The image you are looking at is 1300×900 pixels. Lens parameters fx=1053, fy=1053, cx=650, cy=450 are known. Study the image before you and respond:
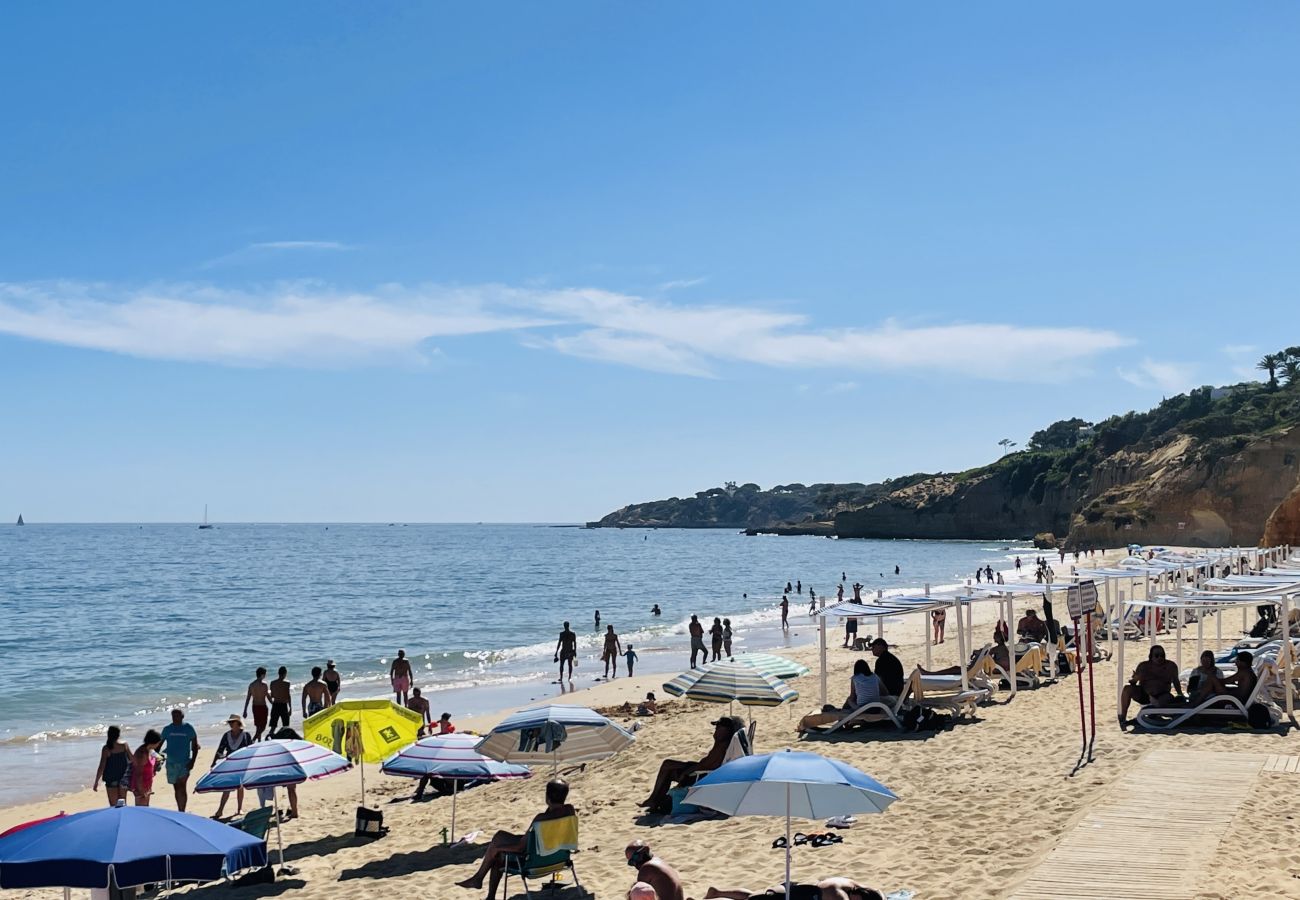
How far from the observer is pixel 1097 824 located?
831cm

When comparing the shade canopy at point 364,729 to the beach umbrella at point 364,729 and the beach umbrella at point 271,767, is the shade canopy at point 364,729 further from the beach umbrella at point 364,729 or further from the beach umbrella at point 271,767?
the beach umbrella at point 271,767

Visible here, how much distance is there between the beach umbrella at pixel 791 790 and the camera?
6320 mm

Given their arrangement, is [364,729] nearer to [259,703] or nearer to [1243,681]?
[259,703]

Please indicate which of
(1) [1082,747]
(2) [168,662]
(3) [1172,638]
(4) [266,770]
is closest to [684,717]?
(1) [1082,747]

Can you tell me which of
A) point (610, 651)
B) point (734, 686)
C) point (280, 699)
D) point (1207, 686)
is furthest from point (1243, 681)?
point (610, 651)

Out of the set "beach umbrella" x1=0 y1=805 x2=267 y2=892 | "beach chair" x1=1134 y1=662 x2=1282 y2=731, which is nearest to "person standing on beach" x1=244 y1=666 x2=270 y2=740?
"beach umbrella" x1=0 y1=805 x2=267 y2=892

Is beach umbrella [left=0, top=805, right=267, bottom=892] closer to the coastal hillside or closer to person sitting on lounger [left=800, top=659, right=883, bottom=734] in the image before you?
person sitting on lounger [left=800, top=659, right=883, bottom=734]

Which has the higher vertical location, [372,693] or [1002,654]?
[1002,654]

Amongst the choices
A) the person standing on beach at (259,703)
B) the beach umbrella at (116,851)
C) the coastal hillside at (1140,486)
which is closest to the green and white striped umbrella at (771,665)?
the beach umbrella at (116,851)

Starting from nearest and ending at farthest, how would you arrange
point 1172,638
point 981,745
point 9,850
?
point 9,850
point 981,745
point 1172,638

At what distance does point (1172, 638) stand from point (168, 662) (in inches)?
1145

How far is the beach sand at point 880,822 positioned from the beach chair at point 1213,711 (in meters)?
0.44

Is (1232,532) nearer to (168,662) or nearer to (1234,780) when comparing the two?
(168,662)

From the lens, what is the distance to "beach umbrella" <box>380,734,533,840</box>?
31.5 feet
